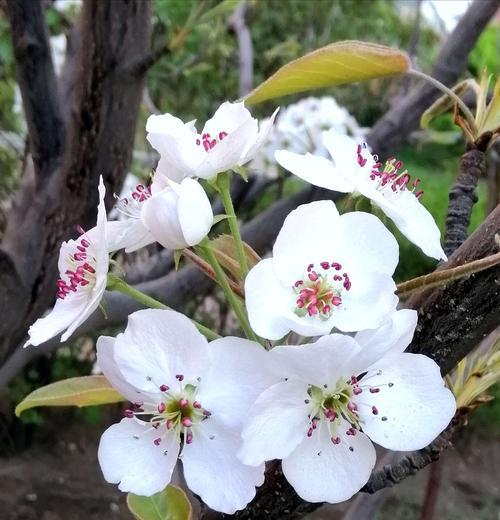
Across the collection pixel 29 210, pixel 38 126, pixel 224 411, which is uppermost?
pixel 224 411

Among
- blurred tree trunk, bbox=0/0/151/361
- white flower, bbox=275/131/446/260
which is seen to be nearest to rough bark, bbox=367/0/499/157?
blurred tree trunk, bbox=0/0/151/361

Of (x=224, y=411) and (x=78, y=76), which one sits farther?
(x=78, y=76)

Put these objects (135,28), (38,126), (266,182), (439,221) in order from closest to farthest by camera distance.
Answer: (135,28) → (38,126) → (266,182) → (439,221)

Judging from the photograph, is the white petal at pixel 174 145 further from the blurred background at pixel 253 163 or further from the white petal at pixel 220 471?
the blurred background at pixel 253 163

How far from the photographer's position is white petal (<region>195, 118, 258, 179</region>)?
0.47m

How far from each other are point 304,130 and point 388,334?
68.0 inches

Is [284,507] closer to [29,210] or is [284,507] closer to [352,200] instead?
[352,200]

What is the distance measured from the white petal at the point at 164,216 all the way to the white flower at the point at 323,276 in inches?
2.2

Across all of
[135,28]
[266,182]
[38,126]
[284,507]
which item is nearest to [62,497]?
[266,182]

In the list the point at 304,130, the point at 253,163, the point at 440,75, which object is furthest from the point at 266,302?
the point at 304,130

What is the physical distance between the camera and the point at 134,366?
0.42 metres

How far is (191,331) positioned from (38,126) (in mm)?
984

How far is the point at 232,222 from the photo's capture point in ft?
1.57

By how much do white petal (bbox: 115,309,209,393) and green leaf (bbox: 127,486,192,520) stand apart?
0.49ft
